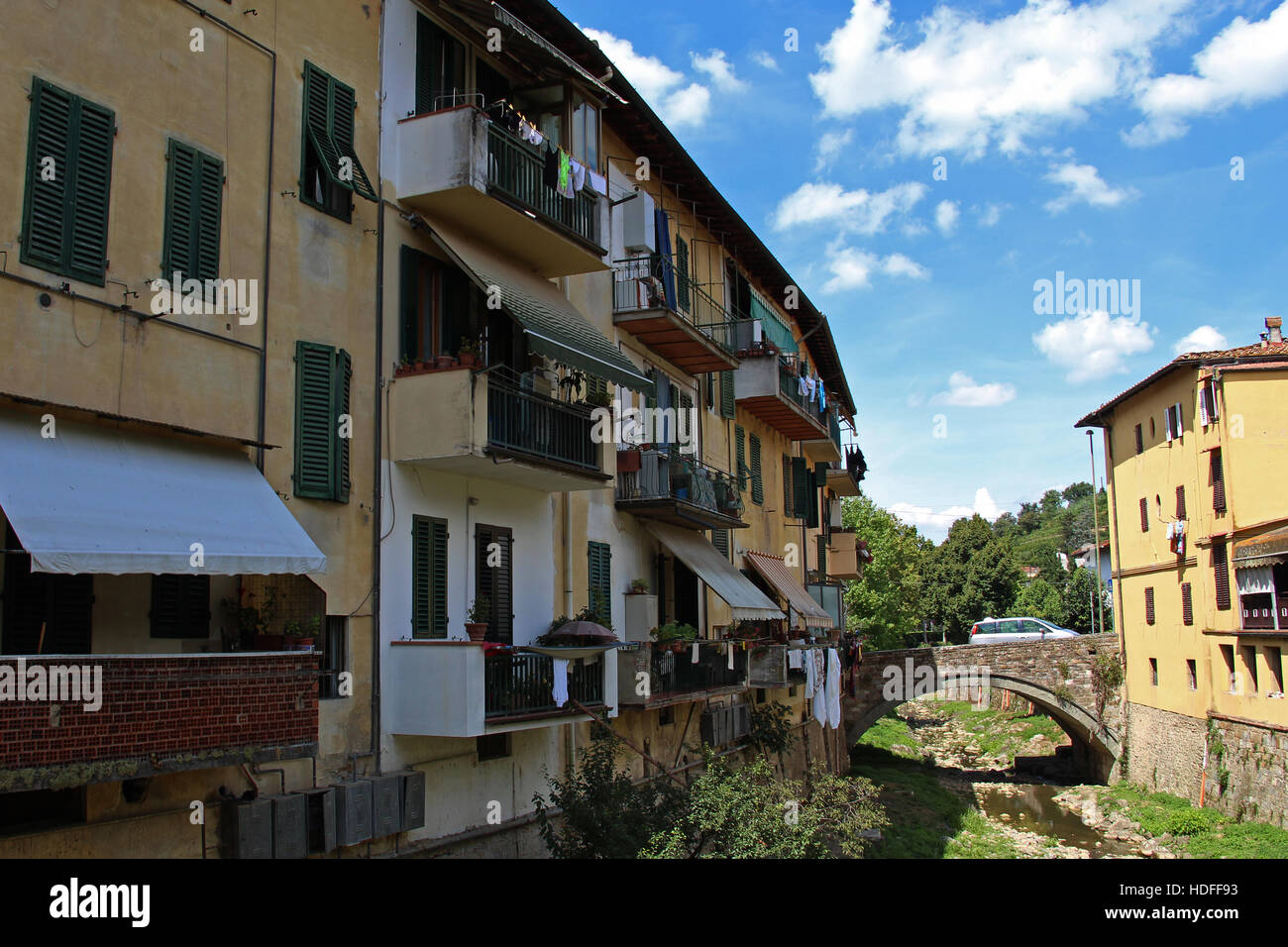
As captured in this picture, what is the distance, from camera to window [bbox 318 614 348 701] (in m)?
11.3

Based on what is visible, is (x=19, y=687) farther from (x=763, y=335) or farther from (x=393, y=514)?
(x=763, y=335)

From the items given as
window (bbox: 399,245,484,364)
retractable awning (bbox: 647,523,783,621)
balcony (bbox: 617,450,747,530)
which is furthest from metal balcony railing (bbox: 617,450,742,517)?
window (bbox: 399,245,484,364)

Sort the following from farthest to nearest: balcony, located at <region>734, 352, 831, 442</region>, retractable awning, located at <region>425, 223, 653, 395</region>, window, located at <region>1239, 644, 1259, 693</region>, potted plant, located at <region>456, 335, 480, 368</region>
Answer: window, located at <region>1239, 644, 1259, 693</region>
balcony, located at <region>734, 352, 831, 442</region>
retractable awning, located at <region>425, 223, 653, 395</region>
potted plant, located at <region>456, 335, 480, 368</region>

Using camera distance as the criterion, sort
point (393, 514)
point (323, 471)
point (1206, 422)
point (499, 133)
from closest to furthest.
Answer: point (323, 471) → point (393, 514) → point (499, 133) → point (1206, 422)

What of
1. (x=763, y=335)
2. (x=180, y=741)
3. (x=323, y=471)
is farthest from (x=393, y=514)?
(x=763, y=335)

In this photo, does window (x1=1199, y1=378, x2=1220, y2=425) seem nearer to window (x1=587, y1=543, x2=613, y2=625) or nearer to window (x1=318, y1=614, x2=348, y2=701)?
window (x1=587, y1=543, x2=613, y2=625)

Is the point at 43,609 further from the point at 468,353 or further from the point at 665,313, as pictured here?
the point at 665,313

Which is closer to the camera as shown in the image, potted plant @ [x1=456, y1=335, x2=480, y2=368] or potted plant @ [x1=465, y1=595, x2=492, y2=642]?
potted plant @ [x1=456, y1=335, x2=480, y2=368]

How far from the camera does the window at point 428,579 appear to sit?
41.3 feet

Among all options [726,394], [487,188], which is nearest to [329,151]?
[487,188]

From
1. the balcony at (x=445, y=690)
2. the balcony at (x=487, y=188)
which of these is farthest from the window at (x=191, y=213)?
the balcony at (x=445, y=690)

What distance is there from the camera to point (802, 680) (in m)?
26.0

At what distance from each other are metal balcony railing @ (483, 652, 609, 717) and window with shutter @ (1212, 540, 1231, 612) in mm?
24881
